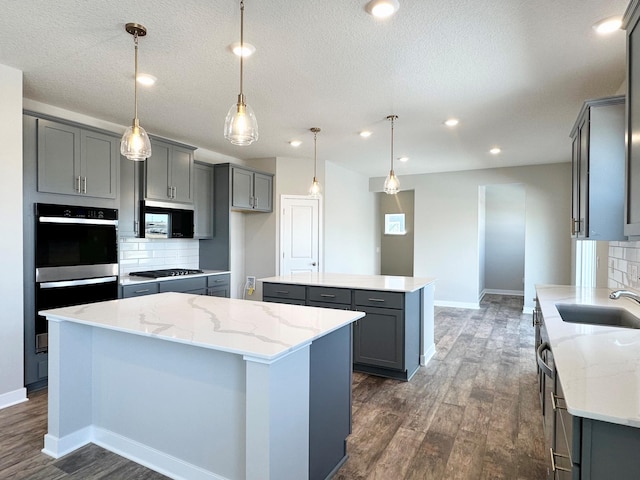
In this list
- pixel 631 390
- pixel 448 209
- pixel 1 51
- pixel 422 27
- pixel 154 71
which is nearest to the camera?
pixel 631 390

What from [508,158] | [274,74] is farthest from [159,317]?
[508,158]

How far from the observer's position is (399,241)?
366 inches

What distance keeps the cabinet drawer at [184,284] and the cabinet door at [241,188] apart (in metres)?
1.18

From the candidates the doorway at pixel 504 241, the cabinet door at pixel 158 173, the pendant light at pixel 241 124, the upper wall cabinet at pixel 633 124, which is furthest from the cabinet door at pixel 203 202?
the doorway at pixel 504 241

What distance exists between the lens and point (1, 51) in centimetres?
259

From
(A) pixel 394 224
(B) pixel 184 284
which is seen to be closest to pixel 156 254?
(B) pixel 184 284

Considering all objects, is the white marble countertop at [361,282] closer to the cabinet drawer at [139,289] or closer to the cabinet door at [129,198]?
the cabinet drawer at [139,289]

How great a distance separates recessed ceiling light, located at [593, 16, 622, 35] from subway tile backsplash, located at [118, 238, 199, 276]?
14.2 feet

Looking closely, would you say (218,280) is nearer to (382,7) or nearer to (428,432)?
(428,432)

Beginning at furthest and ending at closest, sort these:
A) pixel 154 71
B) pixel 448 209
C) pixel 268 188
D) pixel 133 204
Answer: pixel 448 209 → pixel 268 188 → pixel 133 204 → pixel 154 71

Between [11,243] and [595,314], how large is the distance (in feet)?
13.8

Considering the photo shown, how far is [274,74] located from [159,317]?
2.01 meters

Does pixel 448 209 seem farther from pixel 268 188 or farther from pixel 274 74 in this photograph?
pixel 274 74

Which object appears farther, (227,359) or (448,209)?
(448,209)
